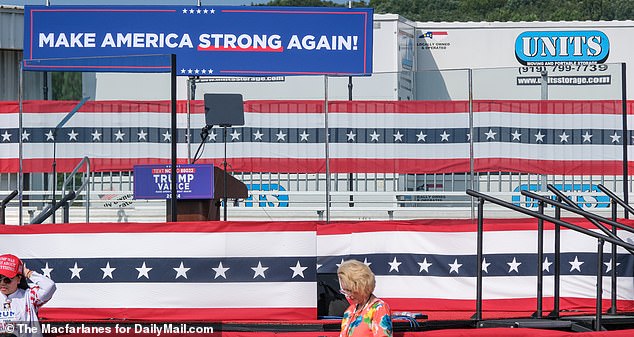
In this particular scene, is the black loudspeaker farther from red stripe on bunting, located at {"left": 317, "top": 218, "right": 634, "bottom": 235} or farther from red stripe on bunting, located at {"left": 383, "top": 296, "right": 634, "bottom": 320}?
red stripe on bunting, located at {"left": 383, "top": 296, "right": 634, "bottom": 320}

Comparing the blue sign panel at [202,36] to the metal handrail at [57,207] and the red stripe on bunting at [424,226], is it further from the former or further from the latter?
the red stripe on bunting at [424,226]

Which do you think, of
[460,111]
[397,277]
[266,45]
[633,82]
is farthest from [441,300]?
[633,82]

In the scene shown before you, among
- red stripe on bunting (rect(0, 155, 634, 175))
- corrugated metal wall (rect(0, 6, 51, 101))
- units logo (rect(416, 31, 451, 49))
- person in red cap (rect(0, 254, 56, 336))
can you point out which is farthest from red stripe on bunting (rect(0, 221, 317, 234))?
units logo (rect(416, 31, 451, 49))

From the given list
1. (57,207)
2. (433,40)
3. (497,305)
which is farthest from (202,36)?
(433,40)

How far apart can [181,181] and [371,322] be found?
3.53m

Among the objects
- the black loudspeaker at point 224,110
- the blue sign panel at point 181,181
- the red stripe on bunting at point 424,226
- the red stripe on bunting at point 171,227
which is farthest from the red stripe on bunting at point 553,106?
the blue sign panel at point 181,181

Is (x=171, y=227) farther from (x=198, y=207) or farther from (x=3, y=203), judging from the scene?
(x=3, y=203)

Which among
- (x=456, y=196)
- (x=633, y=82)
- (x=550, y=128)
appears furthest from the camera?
(x=633, y=82)

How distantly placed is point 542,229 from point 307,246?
6.63 ft

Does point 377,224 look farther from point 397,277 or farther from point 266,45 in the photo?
point 266,45

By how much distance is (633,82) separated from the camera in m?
20.6

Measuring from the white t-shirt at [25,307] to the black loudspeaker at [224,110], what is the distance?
12.4 ft

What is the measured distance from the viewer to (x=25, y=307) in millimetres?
8047

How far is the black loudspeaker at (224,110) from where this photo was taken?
38.0 feet
